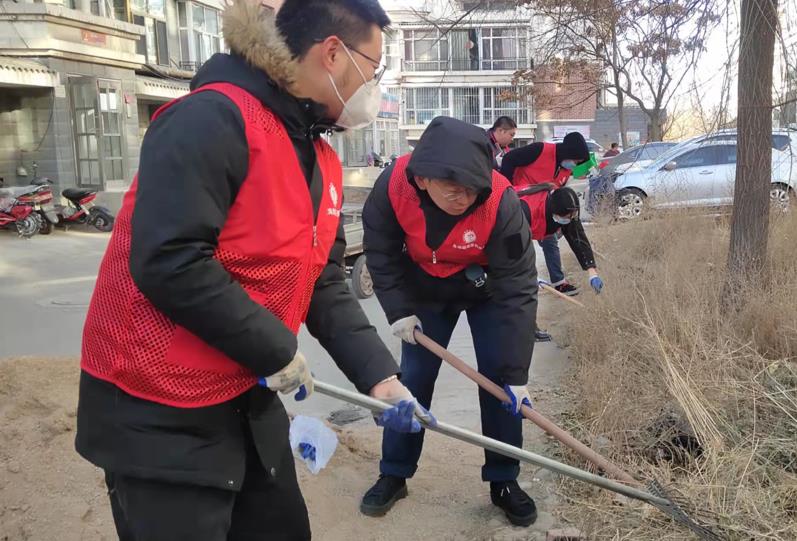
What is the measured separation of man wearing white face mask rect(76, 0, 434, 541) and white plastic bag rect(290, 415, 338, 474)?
433mm

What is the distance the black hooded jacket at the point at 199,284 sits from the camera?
139cm

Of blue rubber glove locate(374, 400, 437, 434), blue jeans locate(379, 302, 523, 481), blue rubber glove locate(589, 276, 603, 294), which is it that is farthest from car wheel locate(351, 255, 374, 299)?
A: blue rubber glove locate(374, 400, 437, 434)

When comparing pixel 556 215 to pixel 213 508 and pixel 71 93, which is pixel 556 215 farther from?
pixel 71 93

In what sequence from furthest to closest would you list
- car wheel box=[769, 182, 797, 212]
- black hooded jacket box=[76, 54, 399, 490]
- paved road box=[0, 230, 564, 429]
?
car wheel box=[769, 182, 797, 212]
paved road box=[0, 230, 564, 429]
black hooded jacket box=[76, 54, 399, 490]

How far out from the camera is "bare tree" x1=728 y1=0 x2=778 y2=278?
474 centimetres

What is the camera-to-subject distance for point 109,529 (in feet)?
9.56

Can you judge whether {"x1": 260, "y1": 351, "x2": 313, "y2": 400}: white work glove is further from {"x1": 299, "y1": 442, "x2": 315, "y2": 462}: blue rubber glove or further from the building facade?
the building facade

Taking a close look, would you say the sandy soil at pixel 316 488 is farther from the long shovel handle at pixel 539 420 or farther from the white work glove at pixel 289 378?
the white work glove at pixel 289 378

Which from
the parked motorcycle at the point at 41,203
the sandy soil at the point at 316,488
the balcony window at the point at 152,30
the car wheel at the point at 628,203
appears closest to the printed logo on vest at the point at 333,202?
the sandy soil at the point at 316,488

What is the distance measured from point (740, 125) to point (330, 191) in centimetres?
403

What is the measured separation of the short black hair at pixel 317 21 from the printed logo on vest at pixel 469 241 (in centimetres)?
132

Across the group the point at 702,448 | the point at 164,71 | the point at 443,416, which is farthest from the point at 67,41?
the point at 702,448

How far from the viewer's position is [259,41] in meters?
1.57

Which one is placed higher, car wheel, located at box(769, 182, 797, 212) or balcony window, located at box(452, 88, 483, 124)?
balcony window, located at box(452, 88, 483, 124)
